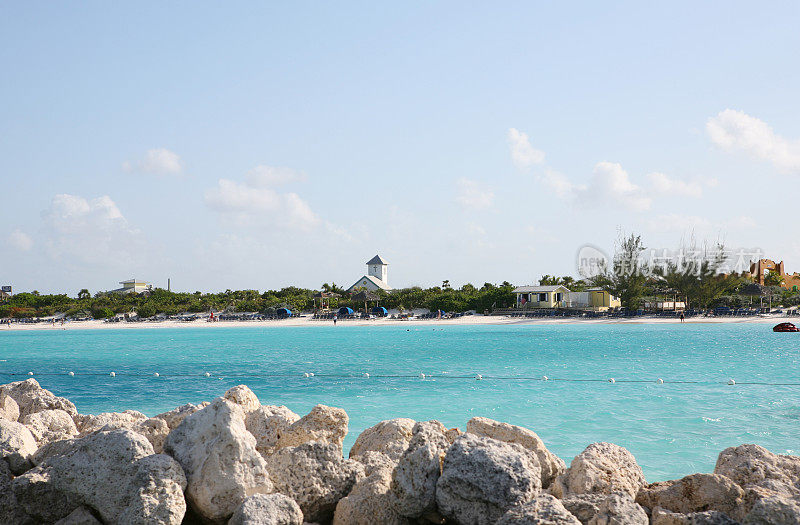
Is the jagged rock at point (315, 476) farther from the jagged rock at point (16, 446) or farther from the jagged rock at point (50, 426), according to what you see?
the jagged rock at point (50, 426)

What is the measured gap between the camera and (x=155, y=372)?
73.5ft

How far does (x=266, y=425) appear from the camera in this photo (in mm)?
6562

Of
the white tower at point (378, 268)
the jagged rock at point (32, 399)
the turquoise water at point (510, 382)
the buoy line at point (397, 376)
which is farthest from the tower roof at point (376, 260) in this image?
the jagged rock at point (32, 399)

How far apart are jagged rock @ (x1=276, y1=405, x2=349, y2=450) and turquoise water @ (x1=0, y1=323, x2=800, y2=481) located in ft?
15.0

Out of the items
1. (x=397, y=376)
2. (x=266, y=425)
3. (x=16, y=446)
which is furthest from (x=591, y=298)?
(x=16, y=446)

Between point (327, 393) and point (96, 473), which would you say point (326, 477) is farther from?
point (327, 393)

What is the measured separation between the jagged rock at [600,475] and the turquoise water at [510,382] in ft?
13.0

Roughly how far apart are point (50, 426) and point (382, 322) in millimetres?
48339

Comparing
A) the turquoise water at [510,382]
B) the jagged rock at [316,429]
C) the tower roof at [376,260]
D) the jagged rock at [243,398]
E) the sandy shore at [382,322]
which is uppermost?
the tower roof at [376,260]

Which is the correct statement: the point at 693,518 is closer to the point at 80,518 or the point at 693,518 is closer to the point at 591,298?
the point at 80,518

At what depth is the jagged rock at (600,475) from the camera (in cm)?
516

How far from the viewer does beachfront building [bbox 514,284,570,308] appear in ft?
203

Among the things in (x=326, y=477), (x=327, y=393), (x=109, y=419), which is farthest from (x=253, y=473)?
(x=327, y=393)

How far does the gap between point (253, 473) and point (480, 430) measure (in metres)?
2.55
